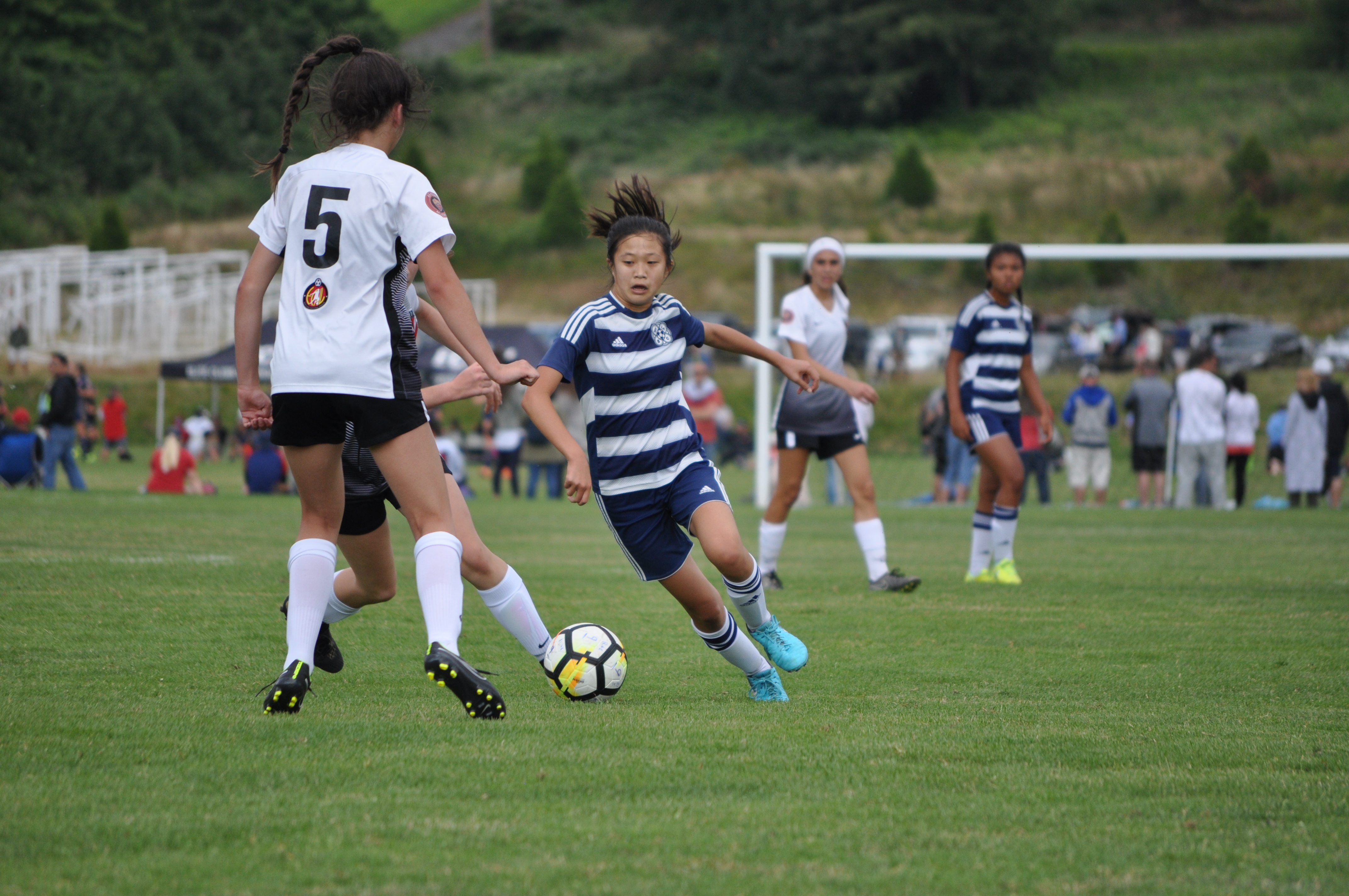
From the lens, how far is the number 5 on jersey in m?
3.98

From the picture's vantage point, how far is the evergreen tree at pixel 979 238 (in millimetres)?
38062

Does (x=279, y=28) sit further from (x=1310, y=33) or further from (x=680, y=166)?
(x=1310, y=33)

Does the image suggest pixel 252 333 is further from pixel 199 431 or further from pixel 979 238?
pixel 979 238

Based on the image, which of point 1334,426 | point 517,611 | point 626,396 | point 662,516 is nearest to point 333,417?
point 517,611

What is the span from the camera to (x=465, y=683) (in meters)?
3.96

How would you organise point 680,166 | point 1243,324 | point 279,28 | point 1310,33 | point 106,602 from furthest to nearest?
point 1310,33 → point 680,166 → point 279,28 → point 1243,324 → point 106,602

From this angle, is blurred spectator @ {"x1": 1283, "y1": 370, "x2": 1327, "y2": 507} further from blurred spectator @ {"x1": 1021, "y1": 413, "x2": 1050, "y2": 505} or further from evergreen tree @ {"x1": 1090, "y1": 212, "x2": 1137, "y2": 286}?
evergreen tree @ {"x1": 1090, "y1": 212, "x2": 1137, "y2": 286}

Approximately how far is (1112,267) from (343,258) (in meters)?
31.7

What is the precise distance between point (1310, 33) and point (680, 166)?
1311 inches

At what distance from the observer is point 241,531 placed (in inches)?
477

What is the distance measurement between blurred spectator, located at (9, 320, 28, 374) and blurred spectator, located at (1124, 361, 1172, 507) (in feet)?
77.9

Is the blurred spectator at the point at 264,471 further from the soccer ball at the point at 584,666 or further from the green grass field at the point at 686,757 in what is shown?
the soccer ball at the point at 584,666

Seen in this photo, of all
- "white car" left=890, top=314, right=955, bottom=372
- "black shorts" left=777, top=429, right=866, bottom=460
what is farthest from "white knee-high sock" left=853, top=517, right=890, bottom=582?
"white car" left=890, top=314, right=955, bottom=372

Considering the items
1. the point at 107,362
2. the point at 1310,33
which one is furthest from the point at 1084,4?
the point at 107,362
